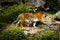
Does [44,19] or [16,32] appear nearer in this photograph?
[16,32]

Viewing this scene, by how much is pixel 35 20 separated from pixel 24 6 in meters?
1.70

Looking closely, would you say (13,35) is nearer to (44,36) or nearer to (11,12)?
(44,36)

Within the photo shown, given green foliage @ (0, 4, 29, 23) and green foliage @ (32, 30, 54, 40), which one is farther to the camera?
green foliage @ (0, 4, 29, 23)

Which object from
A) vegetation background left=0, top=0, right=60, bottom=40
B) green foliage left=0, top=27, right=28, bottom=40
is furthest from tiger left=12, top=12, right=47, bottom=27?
green foliage left=0, top=27, right=28, bottom=40

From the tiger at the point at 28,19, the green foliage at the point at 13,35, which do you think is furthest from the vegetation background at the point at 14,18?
the tiger at the point at 28,19

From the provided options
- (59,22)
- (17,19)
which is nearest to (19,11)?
(17,19)

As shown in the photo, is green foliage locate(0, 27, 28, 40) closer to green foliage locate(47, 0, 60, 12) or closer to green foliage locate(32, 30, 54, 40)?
green foliage locate(32, 30, 54, 40)

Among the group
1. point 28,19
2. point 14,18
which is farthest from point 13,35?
point 14,18

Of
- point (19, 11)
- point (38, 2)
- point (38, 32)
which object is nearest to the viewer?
point (38, 32)

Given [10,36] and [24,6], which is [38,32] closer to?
[10,36]

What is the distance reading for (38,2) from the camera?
13.6m

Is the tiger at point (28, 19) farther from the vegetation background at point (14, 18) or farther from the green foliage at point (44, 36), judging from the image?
the green foliage at point (44, 36)

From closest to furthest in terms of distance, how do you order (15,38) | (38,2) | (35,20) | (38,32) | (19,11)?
(15,38)
(38,32)
(35,20)
(19,11)
(38,2)

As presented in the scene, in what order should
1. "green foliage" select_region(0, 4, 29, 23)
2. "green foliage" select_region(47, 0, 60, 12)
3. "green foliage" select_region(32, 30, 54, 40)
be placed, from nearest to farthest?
"green foliage" select_region(32, 30, 54, 40)
"green foliage" select_region(0, 4, 29, 23)
"green foliage" select_region(47, 0, 60, 12)
